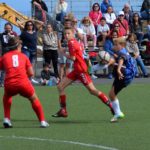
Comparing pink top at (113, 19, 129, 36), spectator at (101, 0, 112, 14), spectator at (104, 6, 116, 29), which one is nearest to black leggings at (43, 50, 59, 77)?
pink top at (113, 19, 129, 36)

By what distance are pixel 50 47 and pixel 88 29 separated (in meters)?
2.16

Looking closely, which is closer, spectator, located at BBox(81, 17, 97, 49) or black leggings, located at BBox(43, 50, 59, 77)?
black leggings, located at BBox(43, 50, 59, 77)

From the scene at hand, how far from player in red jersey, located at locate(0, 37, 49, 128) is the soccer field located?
37 centimetres

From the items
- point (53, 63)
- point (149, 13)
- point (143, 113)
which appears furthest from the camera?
point (149, 13)

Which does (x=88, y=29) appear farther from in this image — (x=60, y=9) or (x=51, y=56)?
(x=60, y=9)

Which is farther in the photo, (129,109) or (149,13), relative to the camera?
(149,13)

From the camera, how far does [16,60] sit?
13219mm

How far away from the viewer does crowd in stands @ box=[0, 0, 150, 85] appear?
2344 cm

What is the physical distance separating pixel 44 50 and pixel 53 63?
0.58 metres

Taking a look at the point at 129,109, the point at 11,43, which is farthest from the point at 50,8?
the point at 11,43

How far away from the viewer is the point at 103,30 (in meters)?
26.6

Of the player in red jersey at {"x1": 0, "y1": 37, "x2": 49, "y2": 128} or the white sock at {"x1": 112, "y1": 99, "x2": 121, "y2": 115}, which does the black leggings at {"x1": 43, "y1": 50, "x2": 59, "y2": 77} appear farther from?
the player in red jersey at {"x1": 0, "y1": 37, "x2": 49, "y2": 128}

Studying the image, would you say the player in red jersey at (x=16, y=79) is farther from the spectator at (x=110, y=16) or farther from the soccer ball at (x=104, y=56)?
the spectator at (x=110, y=16)

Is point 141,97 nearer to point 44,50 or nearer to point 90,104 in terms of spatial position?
point 90,104
